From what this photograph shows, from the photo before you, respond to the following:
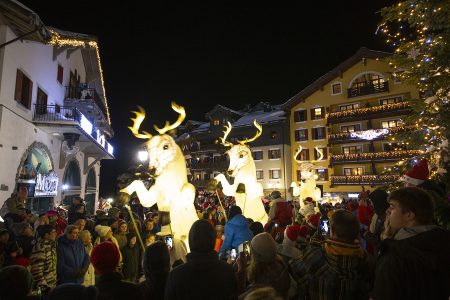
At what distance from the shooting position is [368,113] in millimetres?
31891

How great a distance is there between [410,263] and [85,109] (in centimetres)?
2105

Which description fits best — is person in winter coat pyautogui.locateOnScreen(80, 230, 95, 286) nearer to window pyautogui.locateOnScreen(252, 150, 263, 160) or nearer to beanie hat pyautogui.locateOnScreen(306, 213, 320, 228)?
beanie hat pyautogui.locateOnScreen(306, 213, 320, 228)

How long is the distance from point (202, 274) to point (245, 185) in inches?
216

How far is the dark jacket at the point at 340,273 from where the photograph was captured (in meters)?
2.71

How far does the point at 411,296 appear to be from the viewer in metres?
2.22

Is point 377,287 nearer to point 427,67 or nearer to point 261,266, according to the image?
point 261,266

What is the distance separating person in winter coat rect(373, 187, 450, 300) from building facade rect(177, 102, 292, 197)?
1254 inches

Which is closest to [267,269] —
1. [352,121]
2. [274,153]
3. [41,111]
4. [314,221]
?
[314,221]

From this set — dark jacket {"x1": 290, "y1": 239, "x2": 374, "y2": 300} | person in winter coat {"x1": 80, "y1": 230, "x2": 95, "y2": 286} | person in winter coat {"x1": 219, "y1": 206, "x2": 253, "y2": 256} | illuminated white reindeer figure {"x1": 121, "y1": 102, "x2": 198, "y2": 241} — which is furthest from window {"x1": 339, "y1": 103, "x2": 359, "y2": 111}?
dark jacket {"x1": 290, "y1": 239, "x2": 374, "y2": 300}

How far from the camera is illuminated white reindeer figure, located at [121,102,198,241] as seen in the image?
232 inches

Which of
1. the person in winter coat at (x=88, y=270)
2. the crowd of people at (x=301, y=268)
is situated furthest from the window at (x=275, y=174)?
the crowd of people at (x=301, y=268)

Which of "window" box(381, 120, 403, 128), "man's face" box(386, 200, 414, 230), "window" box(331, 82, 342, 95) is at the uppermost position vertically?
"window" box(331, 82, 342, 95)

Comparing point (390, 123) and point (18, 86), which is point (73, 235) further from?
point (390, 123)

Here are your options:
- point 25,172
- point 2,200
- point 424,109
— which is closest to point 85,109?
point 25,172
